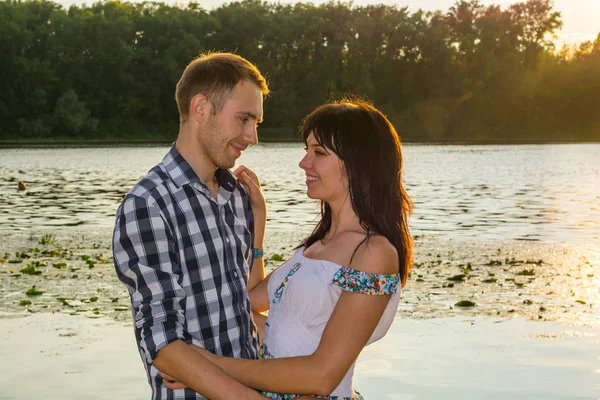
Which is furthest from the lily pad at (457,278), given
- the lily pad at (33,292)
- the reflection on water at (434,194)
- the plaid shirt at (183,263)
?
the plaid shirt at (183,263)

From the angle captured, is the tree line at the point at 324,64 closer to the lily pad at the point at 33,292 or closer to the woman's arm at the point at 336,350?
the lily pad at the point at 33,292

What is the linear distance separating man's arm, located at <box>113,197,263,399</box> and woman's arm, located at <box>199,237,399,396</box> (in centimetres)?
7

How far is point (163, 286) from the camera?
2.83 metres

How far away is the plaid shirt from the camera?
9.29 ft

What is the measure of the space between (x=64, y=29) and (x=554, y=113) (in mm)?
48575

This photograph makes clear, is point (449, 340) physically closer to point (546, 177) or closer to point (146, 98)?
point (546, 177)

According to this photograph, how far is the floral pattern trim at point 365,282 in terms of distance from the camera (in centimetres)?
277

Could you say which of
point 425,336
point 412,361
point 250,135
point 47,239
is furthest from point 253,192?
point 47,239

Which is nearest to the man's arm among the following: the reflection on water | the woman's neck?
the woman's neck

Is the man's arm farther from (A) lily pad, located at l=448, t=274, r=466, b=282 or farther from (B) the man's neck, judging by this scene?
(A) lily pad, located at l=448, t=274, r=466, b=282

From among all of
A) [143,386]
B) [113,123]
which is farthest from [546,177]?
[113,123]

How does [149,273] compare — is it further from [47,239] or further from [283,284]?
[47,239]

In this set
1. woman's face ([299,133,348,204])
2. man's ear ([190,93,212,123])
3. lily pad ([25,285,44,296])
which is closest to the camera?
woman's face ([299,133,348,204])

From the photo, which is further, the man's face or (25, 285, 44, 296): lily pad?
(25, 285, 44, 296): lily pad
